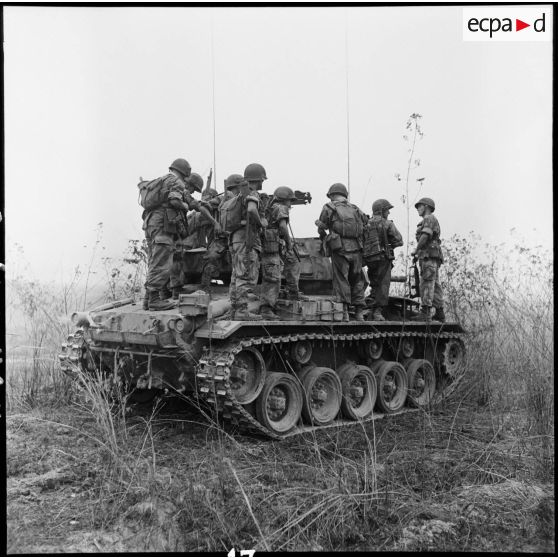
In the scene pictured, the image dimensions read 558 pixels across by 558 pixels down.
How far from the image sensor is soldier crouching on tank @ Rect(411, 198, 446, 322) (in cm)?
938

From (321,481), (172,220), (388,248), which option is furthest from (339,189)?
(321,481)

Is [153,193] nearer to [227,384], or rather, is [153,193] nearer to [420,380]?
[227,384]

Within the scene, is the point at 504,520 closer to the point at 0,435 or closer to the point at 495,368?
the point at 495,368

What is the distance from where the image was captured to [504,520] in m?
4.59

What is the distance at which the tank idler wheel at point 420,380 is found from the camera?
9562mm

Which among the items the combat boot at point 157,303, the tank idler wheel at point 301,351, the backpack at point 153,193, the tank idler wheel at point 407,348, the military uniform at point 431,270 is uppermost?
the backpack at point 153,193

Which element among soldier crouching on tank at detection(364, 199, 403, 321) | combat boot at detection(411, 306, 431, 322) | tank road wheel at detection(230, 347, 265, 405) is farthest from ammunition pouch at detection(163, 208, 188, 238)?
combat boot at detection(411, 306, 431, 322)

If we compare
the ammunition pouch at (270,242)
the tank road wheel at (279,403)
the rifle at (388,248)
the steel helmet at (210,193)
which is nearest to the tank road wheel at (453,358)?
the rifle at (388,248)

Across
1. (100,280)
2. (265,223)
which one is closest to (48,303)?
(100,280)

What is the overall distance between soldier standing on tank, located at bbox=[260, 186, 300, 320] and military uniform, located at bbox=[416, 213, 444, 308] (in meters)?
→ 2.55

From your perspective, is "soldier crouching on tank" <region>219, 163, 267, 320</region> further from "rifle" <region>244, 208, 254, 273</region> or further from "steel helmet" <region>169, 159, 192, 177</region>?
"steel helmet" <region>169, 159, 192, 177</region>

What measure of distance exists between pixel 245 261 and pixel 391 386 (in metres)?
3.24

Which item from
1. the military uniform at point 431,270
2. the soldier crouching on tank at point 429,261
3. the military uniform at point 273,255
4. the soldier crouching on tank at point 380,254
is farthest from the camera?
the military uniform at point 431,270

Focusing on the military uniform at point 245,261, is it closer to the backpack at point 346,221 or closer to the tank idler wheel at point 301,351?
the tank idler wheel at point 301,351
